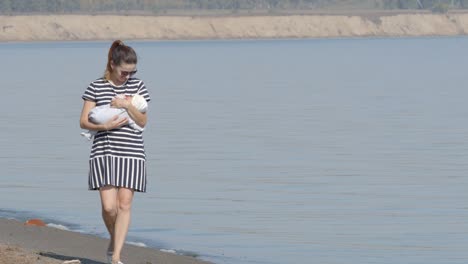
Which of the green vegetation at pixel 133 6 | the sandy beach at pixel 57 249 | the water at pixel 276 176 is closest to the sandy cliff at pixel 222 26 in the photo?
the green vegetation at pixel 133 6

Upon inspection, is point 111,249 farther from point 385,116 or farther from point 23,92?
point 23,92

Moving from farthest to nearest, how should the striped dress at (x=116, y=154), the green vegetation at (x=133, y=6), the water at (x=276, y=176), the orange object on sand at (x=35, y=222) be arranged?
the green vegetation at (x=133, y=6) < the water at (x=276, y=176) < the orange object on sand at (x=35, y=222) < the striped dress at (x=116, y=154)

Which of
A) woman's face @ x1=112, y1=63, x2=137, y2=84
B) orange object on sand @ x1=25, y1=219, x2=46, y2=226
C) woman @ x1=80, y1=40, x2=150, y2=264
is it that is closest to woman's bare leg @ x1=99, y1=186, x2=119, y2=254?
woman @ x1=80, y1=40, x2=150, y2=264

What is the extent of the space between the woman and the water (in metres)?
3.52

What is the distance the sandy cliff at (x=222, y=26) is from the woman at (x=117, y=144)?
6094 inches

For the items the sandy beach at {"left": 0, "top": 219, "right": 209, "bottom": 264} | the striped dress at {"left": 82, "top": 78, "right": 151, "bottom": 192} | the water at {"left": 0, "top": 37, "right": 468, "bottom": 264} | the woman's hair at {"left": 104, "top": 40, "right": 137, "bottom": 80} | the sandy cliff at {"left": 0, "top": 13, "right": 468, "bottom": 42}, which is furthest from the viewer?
the sandy cliff at {"left": 0, "top": 13, "right": 468, "bottom": 42}

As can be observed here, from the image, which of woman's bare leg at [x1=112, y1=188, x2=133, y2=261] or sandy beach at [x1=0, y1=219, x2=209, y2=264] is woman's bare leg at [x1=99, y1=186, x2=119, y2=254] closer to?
woman's bare leg at [x1=112, y1=188, x2=133, y2=261]

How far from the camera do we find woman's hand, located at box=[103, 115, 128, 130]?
33.4 feet

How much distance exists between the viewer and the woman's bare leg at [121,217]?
10.3 m

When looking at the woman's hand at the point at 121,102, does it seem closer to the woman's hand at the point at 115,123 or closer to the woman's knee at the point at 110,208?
the woman's hand at the point at 115,123

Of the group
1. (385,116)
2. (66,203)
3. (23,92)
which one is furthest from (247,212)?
(23,92)

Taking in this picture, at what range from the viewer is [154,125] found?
31.5 metres

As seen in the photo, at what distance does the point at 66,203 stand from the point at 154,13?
16461cm

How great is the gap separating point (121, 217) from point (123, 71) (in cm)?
103
